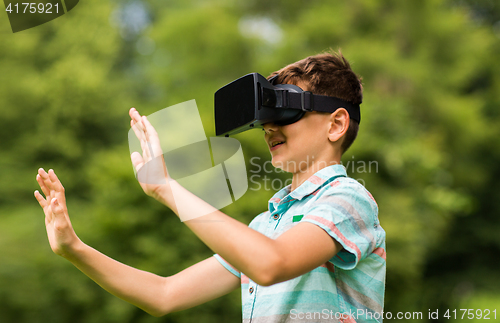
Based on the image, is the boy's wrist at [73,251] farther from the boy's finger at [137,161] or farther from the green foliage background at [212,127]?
the green foliage background at [212,127]

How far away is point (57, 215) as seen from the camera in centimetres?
134

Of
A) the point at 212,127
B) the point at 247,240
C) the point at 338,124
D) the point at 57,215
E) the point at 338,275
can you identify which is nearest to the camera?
the point at 247,240

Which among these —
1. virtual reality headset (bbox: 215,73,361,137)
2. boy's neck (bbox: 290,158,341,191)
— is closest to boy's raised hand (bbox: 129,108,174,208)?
virtual reality headset (bbox: 215,73,361,137)

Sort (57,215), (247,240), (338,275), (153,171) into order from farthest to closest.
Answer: (57,215) → (338,275) → (153,171) → (247,240)

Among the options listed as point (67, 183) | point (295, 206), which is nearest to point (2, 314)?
point (67, 183)

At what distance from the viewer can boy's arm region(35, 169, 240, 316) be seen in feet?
4.44

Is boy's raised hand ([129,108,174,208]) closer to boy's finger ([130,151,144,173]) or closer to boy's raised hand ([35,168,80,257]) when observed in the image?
boy's finger ([130,151,144,173])

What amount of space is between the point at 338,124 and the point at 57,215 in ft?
3.22

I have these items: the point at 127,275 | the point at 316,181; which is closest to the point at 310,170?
the point at 316,181

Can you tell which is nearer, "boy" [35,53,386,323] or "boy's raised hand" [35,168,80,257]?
"boy" [35,53,386,323]

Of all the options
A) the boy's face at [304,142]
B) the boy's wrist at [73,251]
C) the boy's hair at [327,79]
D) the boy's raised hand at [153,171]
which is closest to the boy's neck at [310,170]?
the boy's face at [304,142]

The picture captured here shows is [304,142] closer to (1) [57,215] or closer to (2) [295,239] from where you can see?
(2) [295,239]

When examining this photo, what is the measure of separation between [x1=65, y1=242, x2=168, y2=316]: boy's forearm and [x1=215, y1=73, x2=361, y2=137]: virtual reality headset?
23.3 inches

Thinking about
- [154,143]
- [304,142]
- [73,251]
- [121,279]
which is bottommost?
[121,279]
